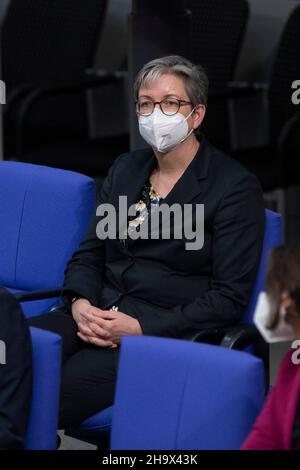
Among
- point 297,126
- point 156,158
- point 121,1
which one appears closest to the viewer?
point 156,158

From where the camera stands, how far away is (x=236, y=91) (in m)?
5.66

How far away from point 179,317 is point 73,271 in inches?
16.9

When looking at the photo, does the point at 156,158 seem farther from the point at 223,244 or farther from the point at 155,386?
the point at 155,386

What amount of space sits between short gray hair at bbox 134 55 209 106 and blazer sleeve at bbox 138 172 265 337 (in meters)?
0.30

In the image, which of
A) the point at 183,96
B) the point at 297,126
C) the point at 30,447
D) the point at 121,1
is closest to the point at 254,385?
the point at 30,447

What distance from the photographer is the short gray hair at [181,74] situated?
10.6 ft

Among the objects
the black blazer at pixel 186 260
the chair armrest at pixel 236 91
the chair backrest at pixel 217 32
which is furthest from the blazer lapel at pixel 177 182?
the chair backrest at pixel 217 32

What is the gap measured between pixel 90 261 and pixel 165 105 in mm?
505

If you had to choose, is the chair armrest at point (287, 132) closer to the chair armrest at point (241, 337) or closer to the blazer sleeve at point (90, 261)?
the blazer sleeve at point (90, 261)

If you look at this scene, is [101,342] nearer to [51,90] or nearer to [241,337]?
[241,337]

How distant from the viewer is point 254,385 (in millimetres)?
2412

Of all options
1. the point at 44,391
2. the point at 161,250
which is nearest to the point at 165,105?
the point at 161,250

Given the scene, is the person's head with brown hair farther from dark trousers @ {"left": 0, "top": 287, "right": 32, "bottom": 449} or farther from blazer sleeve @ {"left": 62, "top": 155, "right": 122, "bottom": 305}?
blazer sleeve @ {"left": 62, "top": 155, "right": 122, "bottom": 305}

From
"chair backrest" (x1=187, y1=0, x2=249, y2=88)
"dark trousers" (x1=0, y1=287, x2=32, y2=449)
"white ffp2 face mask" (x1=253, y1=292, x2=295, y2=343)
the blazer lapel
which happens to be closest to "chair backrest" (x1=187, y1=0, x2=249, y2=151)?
"chair backrest" (x1=187, y1=0, x2=249, y2=88)
